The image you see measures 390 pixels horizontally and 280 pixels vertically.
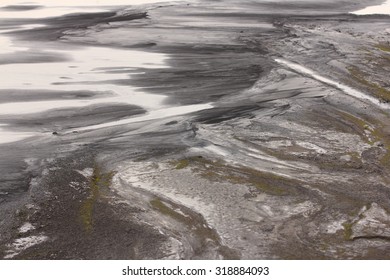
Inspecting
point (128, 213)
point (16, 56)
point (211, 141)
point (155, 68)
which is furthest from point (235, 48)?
point (128, 213)

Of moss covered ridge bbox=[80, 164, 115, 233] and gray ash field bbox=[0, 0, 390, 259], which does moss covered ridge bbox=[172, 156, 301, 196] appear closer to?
gray ash field bbox=[0, 0, 390, 259]

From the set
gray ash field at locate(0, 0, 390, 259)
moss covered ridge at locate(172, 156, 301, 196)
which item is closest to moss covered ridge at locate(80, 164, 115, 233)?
gray ash field at locate(0, 0, 390, 259)

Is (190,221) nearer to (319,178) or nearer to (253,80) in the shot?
(319,178)

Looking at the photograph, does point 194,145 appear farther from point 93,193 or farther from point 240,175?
point 93,193

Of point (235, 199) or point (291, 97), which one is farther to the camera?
point (291, 97)

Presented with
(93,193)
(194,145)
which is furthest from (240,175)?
(93,193)

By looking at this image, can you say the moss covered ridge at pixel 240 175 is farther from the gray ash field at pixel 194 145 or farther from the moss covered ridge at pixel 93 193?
→ the moss covered ridge at pixel 93 193

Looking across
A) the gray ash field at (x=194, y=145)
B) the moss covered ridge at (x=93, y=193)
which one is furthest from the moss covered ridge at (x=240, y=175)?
the moss covered ridge at (x=93, y=193)
